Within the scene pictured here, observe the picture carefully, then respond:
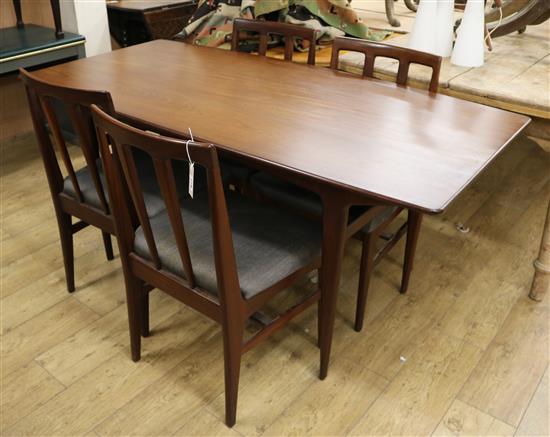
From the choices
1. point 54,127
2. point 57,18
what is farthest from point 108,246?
point 57,18

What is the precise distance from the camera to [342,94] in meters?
1.81

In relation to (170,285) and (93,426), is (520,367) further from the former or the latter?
(93,426)

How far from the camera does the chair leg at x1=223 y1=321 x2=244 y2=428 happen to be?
1411 millimetres

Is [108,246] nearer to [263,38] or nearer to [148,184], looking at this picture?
[148,184]

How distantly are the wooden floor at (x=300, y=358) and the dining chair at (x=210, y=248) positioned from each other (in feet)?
0.64

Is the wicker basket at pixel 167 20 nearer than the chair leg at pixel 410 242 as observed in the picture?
No

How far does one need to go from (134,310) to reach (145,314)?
0.54 feet

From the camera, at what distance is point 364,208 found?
1.66m

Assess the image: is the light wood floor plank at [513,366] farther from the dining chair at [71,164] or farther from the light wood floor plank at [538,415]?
the dining chair at [71,164]

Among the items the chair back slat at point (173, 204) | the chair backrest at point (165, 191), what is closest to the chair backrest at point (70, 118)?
the chair backrest at point (165, 191)

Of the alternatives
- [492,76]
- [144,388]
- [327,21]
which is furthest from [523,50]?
[144,388]

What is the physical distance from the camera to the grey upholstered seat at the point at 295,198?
1.71m

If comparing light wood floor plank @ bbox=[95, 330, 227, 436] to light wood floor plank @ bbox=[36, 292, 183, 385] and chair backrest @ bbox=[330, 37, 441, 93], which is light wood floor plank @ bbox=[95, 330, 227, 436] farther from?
chair backrest @ bbox=[330, 37, 441, 93]

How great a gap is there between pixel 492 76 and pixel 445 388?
1.21 metres
